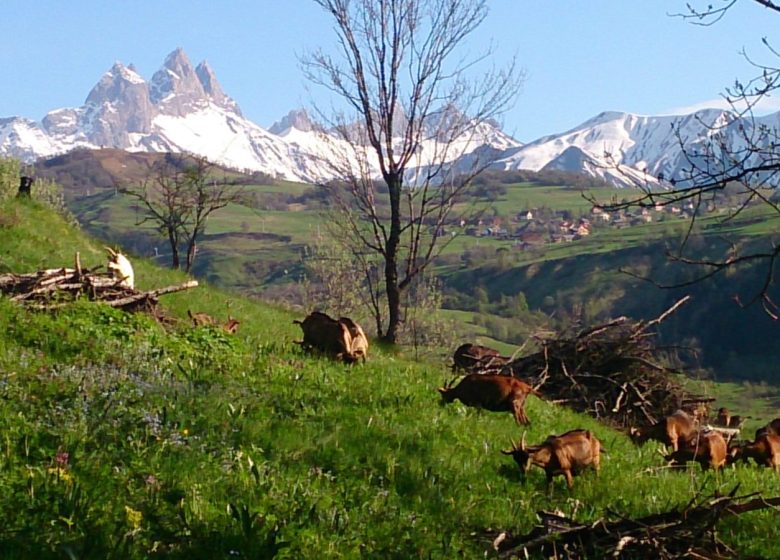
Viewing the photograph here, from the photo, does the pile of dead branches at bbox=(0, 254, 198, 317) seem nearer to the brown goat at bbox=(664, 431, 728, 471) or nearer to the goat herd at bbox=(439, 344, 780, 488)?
the goat herd at bbox=(439, 344, 780, 488)

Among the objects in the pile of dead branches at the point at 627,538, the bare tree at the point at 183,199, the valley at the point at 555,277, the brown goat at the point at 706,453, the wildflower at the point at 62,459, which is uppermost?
the bare tree at the point at 183,199

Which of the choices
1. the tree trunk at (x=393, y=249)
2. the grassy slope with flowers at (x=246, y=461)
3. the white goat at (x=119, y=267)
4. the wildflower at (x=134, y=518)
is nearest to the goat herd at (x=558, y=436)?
the grassy slope with flowers at (x=246, y=461)

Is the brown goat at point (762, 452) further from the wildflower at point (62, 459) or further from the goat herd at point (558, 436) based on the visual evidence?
the wildflower at point (62, 459)

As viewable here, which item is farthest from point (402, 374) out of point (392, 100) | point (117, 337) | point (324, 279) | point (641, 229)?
point (641, 229)

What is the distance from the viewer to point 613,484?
816 cm

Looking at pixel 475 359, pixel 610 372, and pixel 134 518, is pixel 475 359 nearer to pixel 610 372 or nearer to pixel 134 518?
pixel 610 372

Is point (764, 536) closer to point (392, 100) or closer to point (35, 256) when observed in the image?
point (35, 256)

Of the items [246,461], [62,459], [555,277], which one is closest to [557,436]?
[246,461]

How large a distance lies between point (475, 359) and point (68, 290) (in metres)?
7.73

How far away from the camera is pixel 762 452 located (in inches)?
402

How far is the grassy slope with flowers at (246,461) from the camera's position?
18.2 ft

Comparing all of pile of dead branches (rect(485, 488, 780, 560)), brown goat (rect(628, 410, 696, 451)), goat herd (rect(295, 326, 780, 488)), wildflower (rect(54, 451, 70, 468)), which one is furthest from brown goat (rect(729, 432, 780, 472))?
wildflower (rect(54, 451, 70, 468))

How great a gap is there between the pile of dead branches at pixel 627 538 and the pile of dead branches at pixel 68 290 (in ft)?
24.2

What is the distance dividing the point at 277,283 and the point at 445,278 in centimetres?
2893
